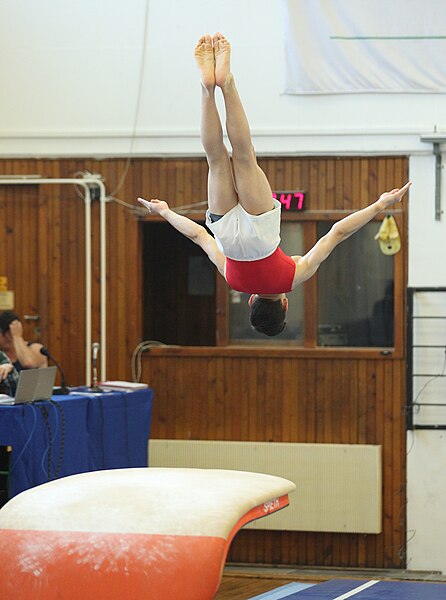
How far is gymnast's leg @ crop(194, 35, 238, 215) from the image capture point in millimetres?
4641

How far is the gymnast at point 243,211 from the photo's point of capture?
15.3ft

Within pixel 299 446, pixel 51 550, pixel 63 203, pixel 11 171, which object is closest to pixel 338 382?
pixel 299 446

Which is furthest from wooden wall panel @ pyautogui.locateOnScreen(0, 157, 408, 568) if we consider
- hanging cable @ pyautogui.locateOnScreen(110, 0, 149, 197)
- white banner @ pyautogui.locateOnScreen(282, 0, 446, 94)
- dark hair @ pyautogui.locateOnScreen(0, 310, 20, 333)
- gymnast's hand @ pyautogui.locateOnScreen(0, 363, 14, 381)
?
gymnast's hand @ pyautogui.locateOnScreen(0, 363, 14, 381)

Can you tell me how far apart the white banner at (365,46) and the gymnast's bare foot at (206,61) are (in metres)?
3.40

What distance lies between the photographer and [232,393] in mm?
8227

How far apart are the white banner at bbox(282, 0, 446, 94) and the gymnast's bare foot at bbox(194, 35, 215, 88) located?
3399 mm

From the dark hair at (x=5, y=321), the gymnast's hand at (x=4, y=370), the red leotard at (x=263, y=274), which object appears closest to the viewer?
the red leotard at (x=263, y=274)

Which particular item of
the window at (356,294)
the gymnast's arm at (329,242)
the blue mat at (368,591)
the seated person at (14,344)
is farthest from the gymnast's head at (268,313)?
the window at (356,294)

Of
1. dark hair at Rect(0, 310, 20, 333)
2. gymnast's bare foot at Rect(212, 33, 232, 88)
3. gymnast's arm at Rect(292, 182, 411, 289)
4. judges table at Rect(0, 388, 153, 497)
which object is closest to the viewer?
gymnast's bare foot at Rect(212, 33, 232, 88)

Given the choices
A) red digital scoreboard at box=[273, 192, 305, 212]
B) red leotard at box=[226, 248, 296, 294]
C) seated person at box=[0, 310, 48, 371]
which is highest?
red digital scoreboard at box=[273, 192, 305, 212]

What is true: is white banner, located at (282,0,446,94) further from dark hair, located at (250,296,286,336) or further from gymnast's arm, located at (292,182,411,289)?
dark hair, located at (250,296,286,336)

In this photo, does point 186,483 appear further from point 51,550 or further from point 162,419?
point 162,419

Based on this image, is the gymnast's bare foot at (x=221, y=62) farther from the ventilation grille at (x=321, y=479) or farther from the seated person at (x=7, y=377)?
the ventilation grille at (x=321, y=479)

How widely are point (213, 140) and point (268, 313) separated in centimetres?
93
